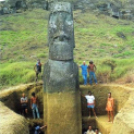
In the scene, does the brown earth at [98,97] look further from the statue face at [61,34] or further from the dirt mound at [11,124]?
the statue face at [61,34]

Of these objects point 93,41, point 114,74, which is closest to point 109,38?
point 93,41

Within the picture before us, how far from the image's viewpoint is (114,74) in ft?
53.2

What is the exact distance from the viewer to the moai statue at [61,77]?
427 inches

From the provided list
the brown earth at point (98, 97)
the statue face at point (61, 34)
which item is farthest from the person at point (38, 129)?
the statue face at point (61, 34)

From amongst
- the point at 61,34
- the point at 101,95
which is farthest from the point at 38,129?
the point at 61,34

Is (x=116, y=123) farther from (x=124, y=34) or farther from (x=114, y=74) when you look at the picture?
(x=124, y=34)

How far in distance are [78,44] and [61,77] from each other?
1340cm

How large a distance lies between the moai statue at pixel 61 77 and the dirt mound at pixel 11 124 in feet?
7.26

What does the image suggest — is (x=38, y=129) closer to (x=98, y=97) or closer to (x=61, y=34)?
(x=98, y=97)

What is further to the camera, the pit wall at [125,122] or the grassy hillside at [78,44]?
the grassy hillside at [78,44]

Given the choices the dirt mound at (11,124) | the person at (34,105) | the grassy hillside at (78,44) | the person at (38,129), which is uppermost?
the grassy hillside at (78,44)

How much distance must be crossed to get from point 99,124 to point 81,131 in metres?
Result: 1.20

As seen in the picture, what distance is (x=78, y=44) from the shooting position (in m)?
24.2

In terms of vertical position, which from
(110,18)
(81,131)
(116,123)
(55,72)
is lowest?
(81,131)
